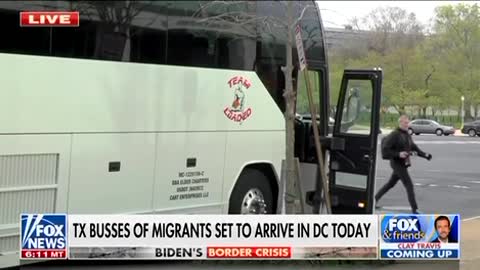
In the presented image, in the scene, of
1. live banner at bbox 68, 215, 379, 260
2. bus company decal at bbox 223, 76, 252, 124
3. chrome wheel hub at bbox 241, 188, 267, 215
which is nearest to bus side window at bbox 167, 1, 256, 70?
bus company decal at bbox 223, 76, 252, 124

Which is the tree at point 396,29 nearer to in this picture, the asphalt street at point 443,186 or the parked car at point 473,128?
the parked car at point 473,128

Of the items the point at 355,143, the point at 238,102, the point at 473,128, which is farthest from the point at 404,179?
the point at 473,128

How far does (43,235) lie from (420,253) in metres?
3.33

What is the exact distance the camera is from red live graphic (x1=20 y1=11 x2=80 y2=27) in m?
5.84

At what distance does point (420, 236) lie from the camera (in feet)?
19.0

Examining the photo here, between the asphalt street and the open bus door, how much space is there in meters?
3.21

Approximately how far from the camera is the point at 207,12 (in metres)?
7.87

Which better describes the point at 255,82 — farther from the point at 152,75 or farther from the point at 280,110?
the point at 152,75

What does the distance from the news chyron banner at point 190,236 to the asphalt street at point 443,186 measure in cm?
636

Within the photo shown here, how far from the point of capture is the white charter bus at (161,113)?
6012 millimetres

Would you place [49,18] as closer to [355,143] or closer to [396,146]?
[355,143]

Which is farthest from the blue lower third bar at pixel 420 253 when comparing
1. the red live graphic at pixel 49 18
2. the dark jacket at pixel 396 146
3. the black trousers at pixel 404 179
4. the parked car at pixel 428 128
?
the parked car at pixel 428 128

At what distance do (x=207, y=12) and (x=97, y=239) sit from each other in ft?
11.4

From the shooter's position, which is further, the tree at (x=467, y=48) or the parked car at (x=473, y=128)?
the parked car at (x=473, y=128)
